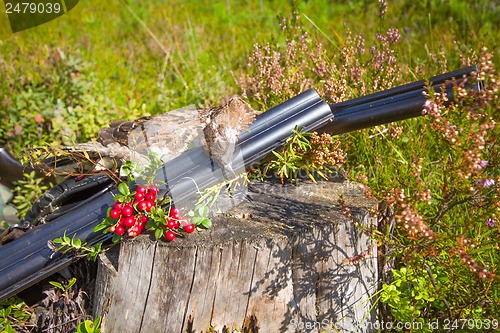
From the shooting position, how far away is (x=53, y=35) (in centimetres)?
550

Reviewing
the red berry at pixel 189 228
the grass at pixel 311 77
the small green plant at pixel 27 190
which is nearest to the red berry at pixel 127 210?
the red berry at pixel 189 228

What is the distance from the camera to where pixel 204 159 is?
2.18m

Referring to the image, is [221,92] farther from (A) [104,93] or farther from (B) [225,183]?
(B) [225,183]

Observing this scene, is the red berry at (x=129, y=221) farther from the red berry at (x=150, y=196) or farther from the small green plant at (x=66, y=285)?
the small green plant at (x=66, y=285)

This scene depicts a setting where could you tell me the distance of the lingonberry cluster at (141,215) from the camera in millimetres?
2039

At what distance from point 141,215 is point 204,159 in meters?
0.35

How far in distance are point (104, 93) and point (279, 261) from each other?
8.65ft

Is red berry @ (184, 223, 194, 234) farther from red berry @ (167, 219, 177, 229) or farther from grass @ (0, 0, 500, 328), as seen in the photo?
grass @ (0, 0, 500, 328)

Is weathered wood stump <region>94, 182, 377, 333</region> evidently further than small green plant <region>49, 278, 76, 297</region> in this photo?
No

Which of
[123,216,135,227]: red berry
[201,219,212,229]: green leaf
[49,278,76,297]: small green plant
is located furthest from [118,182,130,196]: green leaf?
[49,278,76,297]: small green plant

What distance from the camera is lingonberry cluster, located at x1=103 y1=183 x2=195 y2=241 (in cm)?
204

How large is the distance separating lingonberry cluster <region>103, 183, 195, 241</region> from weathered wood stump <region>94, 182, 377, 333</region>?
5 cm

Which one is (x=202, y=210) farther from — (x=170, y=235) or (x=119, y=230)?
(x=119, y=230)

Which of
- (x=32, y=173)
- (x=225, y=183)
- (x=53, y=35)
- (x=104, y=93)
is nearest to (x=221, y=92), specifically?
(x=104, y=93)
